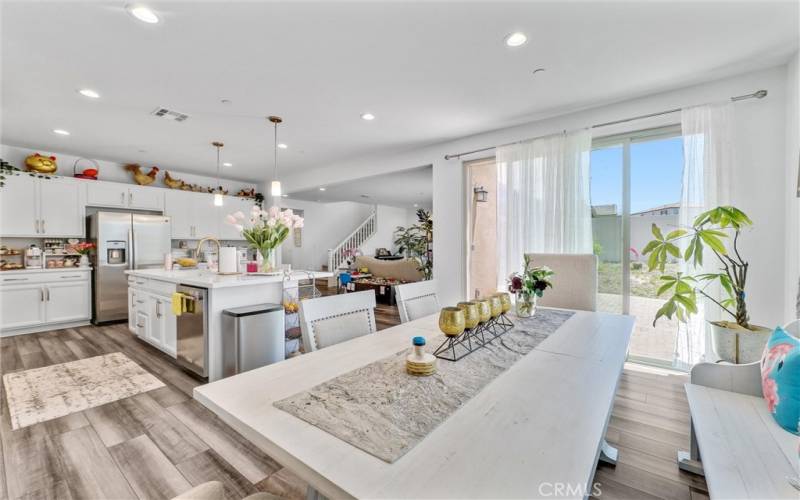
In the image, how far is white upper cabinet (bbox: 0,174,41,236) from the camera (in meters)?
4.27

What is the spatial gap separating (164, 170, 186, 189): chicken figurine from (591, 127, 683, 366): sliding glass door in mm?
6520

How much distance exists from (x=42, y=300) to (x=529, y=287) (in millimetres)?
6071

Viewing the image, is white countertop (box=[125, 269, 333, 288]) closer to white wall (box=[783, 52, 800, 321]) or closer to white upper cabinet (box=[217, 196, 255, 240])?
white upper cabinet (box=[217, 196, 255, 240])

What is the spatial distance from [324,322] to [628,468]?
1772 mm

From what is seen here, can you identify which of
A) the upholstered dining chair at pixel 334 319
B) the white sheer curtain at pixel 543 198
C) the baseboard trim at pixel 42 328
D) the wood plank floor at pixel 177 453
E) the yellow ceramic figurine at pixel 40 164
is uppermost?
the yellow ceramic figurine at pixel 40 164

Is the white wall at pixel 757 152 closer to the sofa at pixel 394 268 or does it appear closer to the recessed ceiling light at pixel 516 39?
the recessed ceiling light at pixel 516 39

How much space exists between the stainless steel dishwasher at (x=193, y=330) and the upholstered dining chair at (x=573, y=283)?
2.70 m

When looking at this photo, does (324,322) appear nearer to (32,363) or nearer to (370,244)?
(32,363)

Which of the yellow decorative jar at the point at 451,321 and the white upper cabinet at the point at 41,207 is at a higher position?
the white upper cabinet at the point at 41,207

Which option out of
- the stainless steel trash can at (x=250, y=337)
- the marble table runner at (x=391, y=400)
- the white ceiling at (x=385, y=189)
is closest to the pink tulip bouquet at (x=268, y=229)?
the stainless steel trash can at (x=250, y=337)

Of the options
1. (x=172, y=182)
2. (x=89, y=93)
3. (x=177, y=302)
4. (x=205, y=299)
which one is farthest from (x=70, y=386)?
(x=172, y=182)

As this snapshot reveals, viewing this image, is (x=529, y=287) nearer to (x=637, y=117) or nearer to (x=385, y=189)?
(x=637, y=117)

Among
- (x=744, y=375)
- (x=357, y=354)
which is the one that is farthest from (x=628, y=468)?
(x=357, y=354)

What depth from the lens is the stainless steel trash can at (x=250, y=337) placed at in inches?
105
